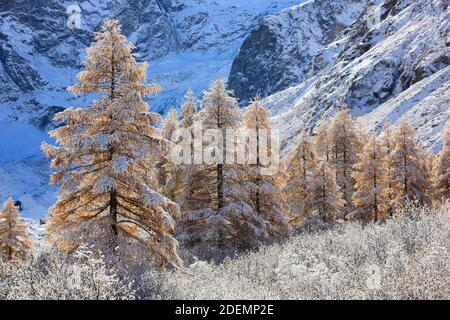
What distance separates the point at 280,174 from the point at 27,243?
844 inches

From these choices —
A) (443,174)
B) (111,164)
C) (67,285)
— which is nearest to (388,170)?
(443,174)

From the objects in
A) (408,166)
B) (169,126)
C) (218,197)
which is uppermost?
(169,126)

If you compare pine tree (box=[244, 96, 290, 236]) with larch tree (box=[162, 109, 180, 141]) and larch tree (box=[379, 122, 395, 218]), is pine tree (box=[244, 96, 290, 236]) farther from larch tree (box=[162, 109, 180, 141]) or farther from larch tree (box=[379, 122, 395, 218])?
larch tree (box=[379, 122, 395, 218])

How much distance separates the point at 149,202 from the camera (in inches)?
466

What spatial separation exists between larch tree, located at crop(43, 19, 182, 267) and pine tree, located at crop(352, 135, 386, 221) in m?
21.7

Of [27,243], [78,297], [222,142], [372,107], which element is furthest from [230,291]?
[372,107]

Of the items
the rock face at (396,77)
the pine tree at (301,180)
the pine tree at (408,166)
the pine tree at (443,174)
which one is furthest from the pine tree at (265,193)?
the rock face at (396,77)

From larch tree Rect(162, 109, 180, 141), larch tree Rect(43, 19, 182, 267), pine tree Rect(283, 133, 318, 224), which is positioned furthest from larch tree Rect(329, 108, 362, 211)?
larch tree Rect(43, 19, 182, 267)

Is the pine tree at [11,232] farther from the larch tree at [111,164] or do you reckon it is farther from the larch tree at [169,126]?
the larch tree at [111,164]

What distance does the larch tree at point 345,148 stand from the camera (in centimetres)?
3438

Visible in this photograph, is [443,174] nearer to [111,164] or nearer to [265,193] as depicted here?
[265,193]

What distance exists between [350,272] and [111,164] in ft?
20.8

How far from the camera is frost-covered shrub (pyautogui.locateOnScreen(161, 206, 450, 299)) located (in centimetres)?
714

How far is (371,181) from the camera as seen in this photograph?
31938 millimetres
